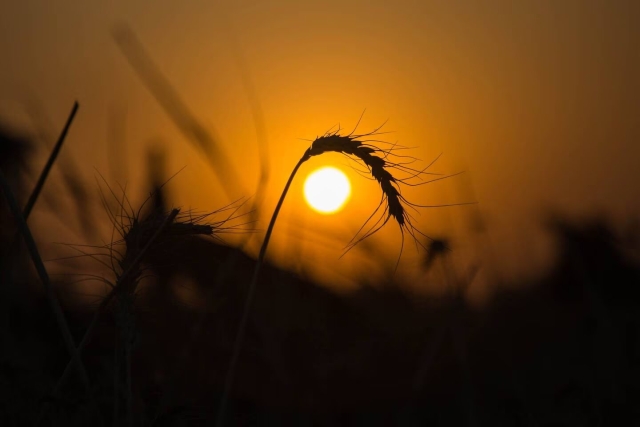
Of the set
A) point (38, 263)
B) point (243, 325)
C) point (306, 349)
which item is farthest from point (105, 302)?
point (306, 349)

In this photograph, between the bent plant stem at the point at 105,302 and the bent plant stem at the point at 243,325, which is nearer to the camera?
the bent plant stem at the point at 105,302

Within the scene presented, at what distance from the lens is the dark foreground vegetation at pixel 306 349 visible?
6.62 feet

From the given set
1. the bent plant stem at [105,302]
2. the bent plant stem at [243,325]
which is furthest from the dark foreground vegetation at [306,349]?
the bent plant stem at [243,325]

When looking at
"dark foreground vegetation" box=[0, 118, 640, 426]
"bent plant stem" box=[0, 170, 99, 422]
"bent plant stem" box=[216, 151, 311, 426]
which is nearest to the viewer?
"bent plant stem" box=[0, 170, 99, 422]

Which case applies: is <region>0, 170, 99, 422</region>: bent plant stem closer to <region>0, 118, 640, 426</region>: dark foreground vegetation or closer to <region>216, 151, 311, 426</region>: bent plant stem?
<region>0, 118, 640, 426</region>: dark foreground vegetation

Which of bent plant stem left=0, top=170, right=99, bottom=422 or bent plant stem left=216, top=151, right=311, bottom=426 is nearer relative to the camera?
bent plant stem left=0, top=170, right=99, bottom=422

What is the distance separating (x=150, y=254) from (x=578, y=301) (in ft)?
15.3

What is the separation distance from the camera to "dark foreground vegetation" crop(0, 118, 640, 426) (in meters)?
2.02

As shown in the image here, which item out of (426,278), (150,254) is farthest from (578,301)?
(150,254)

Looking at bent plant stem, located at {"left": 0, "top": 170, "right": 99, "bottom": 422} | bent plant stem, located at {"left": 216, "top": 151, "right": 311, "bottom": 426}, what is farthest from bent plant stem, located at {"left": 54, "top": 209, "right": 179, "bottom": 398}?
bent plant stem, located at {"left": 216, "top": 151, "right": 311, "bottom": 426}

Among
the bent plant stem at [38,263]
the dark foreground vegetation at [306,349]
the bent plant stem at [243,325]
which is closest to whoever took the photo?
the bent plant stem at [38,263]

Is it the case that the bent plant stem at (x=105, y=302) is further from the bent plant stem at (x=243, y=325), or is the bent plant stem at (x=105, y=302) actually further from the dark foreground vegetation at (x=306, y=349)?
the bent plant stem at (x=243, y=325)

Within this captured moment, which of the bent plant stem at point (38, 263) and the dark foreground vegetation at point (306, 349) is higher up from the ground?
the bent plant stem at point (38, 263)

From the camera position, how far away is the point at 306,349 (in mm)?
A: 3523
